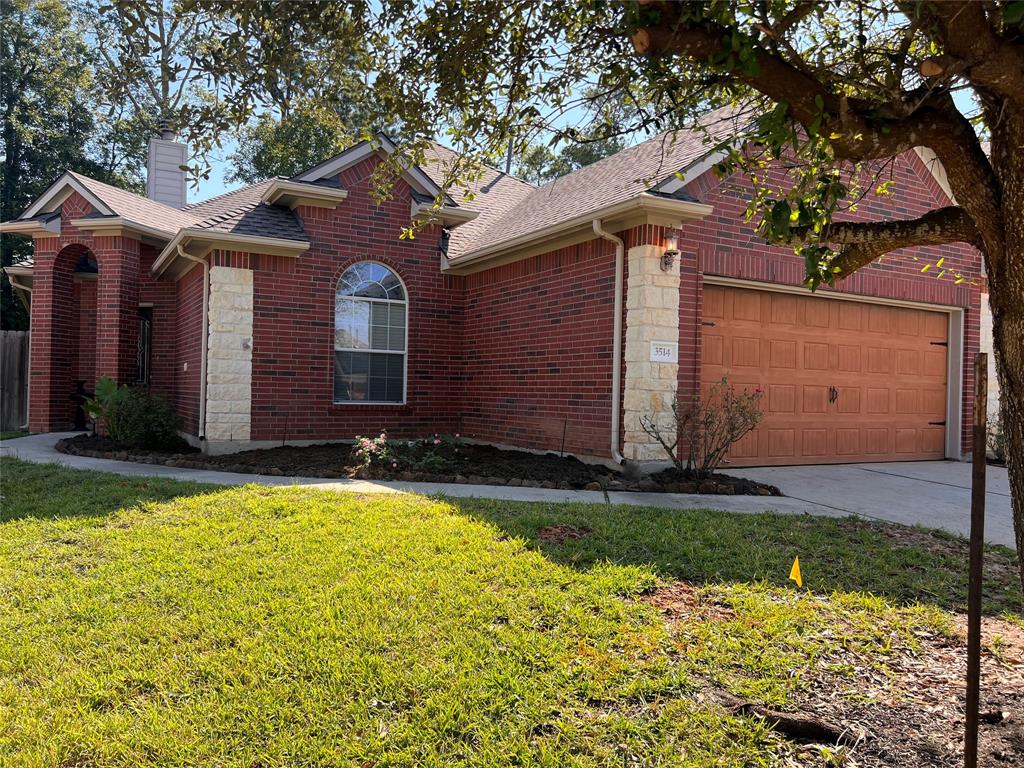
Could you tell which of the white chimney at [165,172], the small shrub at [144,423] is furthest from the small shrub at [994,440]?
the white chimney at [165,172]

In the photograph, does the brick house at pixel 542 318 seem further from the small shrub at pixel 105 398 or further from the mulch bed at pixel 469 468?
the small shrub at pixel 105 398

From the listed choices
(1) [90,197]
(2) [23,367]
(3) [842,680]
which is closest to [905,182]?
(3) [842,680]

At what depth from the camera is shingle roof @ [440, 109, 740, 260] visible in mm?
8820

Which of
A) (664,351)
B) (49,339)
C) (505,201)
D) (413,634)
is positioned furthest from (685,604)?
(49,339)

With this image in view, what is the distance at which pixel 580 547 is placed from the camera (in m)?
4.96

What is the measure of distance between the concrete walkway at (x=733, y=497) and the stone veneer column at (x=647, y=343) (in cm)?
98

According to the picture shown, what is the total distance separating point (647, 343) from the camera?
830 centimetres

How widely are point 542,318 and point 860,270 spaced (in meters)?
4.48

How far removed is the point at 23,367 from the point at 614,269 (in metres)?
13.9

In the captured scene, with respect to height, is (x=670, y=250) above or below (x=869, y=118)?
above

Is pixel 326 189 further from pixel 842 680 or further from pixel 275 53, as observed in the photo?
pixel 842 680

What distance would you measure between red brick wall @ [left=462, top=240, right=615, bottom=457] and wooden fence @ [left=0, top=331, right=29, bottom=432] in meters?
10.5

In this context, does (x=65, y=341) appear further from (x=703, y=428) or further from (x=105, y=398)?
(x=703, y=428)

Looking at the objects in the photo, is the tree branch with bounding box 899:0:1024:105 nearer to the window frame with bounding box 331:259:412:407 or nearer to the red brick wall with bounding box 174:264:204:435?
the window frame with bounding box 331:259:412:407
